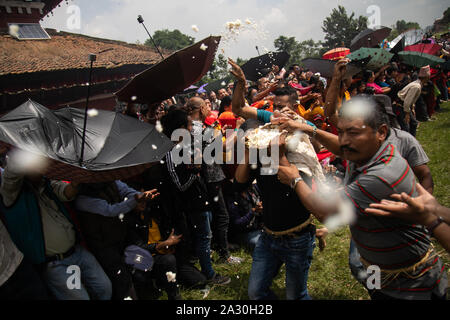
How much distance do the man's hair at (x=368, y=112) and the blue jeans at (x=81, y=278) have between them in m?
2.48

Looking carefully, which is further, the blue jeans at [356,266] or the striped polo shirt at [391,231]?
the blue jeans at [356,266]

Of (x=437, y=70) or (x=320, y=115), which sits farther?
(x=437, y=70)

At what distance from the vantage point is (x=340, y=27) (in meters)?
68.4

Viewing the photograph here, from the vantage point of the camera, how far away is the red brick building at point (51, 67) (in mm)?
8156

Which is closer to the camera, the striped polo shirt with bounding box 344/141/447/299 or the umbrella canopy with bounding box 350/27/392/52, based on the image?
the striped polo shirt with bounding box 344/141/447/299

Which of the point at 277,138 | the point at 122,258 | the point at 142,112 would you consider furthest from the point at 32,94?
the point at 277,138

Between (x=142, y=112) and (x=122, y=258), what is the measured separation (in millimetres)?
2151

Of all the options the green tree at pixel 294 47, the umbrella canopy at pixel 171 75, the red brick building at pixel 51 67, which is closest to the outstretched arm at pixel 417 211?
the umbrella canopy at pixel 171 75

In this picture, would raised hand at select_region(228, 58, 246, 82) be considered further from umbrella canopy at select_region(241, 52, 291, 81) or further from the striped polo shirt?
umbrella canopy at select_region(241, 52, 291, 81)

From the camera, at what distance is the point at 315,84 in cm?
612

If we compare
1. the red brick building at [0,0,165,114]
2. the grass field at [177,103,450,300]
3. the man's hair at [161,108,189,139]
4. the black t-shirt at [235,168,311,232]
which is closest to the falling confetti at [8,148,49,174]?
the man's hair at [161,108,189,139]

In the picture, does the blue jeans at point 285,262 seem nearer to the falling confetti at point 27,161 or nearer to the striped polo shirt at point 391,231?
the striped polo shirt at point 391,231

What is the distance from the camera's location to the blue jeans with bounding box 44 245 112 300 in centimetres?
249

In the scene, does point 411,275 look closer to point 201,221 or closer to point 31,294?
point 201,221
